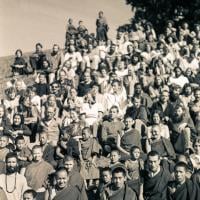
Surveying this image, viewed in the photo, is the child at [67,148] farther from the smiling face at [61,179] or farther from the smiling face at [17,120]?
the smiling face at [61,179]

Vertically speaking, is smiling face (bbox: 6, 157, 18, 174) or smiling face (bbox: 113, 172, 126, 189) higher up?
smiling face (bbox: 6, 157, 18, 174)

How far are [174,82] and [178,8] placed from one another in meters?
18.2

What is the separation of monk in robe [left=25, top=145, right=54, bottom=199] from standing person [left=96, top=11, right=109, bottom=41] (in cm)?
1281

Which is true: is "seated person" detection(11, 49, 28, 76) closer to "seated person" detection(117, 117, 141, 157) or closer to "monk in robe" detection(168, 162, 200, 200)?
"seated person" detection(117, 117, 141, 157)

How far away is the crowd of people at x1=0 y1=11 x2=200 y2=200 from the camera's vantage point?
8117mm

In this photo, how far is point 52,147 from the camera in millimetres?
10258

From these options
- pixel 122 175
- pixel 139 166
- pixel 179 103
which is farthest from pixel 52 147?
pixel 179 103

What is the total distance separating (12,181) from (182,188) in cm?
266

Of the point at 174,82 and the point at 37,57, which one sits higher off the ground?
the point at 37,57

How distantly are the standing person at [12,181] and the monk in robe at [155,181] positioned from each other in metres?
1.91

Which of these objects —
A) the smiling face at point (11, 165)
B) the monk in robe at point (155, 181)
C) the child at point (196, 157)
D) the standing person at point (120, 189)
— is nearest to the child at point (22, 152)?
the smiling face at point (11, 165)

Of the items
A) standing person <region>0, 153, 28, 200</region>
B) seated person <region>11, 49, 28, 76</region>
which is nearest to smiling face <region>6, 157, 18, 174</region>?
standing person <region>0, 153, 28, 200</region>

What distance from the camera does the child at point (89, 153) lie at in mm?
10078

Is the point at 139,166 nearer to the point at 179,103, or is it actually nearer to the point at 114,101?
the point at 179,103
